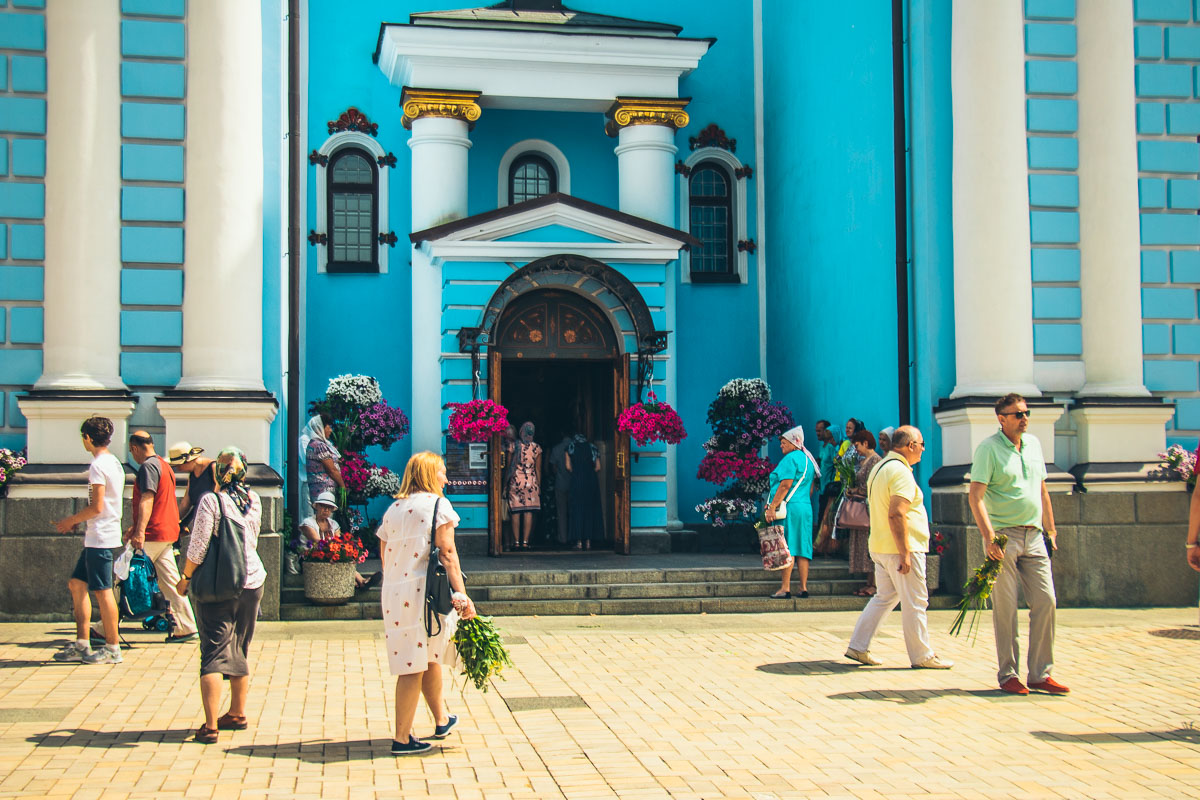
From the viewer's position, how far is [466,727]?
316 inches

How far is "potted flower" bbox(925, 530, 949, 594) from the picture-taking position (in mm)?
13930

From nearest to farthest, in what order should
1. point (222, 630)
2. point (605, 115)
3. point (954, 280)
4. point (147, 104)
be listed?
point (222, 630), point (147, 104), point (954, 280), point (605, 115)

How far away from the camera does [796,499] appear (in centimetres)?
1391

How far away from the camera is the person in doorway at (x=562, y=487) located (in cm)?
1828

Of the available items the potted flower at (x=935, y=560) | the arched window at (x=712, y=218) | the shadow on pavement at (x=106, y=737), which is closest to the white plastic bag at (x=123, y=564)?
the shadow on pavement at (x=106, y=737)

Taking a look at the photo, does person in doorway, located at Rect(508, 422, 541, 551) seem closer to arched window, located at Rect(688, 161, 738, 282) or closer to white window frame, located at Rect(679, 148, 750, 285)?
white window frame, located at Rect(679, 148, 750, 285)

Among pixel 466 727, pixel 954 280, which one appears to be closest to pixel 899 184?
pixel 954 280

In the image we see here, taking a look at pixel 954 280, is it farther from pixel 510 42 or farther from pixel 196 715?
pixel 196 715

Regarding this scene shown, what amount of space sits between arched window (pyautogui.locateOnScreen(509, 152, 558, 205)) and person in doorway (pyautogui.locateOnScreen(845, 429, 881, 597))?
826cm

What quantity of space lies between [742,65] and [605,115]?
A: 2.66m

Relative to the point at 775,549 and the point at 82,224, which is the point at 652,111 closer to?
the point at 775,549

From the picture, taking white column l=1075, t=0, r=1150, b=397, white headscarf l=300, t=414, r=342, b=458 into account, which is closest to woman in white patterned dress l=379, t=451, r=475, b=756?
white headscarf l=300, t=414, r=342, b=458

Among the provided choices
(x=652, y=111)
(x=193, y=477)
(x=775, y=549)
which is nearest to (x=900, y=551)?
(x=775, y=549)

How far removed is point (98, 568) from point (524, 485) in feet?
26.0
